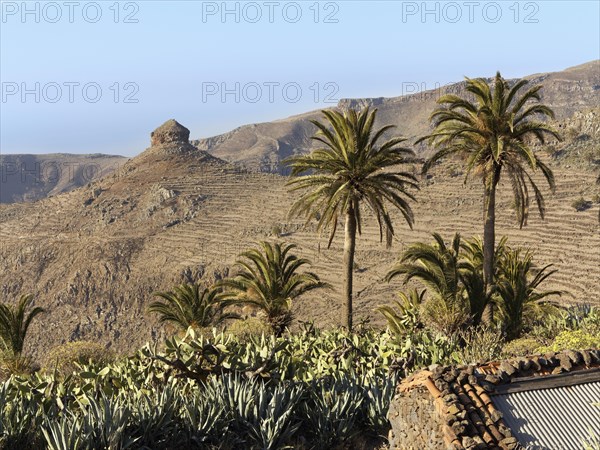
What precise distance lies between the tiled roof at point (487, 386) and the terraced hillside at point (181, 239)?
30756mm

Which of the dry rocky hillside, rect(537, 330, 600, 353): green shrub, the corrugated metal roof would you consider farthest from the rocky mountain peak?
the corrugated metal roof

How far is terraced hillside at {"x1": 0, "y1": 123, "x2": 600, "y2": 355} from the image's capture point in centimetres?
4791

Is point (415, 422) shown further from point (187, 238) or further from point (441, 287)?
point (187, 238)

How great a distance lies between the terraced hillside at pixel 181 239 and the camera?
4791cm

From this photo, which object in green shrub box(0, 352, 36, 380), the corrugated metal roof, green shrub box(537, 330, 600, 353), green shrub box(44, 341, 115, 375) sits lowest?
green shrub box(0, 352, 36, 380)

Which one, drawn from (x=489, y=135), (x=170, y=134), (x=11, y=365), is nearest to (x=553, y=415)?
(x=489, y=135)

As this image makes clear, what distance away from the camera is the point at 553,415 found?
25.8ft

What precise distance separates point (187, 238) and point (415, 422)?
2483 inches

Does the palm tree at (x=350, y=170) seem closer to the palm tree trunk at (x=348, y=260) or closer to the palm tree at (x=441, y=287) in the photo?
the palm tree trunk at (x=348, y=260)

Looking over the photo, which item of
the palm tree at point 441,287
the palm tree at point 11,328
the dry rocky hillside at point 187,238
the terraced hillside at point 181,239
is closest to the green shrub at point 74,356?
the palm tree at point 11,328

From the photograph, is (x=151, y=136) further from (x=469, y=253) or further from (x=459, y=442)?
(x=459, y=442)

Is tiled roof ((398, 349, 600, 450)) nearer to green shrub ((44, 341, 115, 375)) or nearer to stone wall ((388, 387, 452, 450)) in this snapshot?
stone wall ((388, 387, 452, 450))

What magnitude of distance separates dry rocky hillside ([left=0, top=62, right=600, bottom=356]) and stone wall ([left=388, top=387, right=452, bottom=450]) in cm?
2856

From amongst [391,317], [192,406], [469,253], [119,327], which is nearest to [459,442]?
[192,406]
